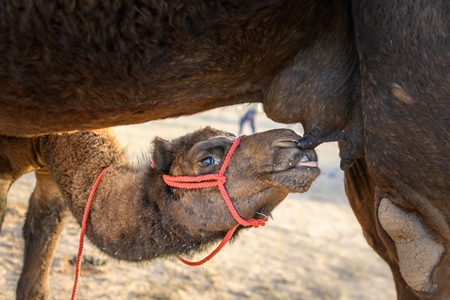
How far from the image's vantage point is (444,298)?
2639mm

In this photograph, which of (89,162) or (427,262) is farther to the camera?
(89,162)

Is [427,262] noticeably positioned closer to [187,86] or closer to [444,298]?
[444,298]

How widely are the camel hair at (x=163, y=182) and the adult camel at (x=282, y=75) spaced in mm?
224

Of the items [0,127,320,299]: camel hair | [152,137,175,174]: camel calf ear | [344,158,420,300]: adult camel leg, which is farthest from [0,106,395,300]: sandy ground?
[152,137,175,174]: camel calf ear

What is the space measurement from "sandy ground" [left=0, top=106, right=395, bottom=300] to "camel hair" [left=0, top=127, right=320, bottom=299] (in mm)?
477

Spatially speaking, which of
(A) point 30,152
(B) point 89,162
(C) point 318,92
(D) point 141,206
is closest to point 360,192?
(C) point 318,92

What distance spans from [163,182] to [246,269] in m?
3.19

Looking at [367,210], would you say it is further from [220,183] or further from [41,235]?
[41,235]

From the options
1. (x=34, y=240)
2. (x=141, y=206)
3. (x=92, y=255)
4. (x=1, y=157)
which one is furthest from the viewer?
(x=92, y=255)

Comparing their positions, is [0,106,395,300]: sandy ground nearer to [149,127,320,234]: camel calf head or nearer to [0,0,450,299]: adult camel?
[149,127,320,234]: camel calf head

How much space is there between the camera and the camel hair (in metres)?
2.67

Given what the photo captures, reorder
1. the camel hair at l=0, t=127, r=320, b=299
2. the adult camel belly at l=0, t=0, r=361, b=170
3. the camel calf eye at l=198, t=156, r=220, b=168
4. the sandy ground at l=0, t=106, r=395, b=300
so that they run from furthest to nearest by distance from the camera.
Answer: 1. the sandy ground at l=0, t=106, r=395, b=300
2. the camel calf eye at l=198, t=156, r=220, b=168
3. the camel hair at l=0, t=127, r=320, b=299
4. the adult camel belly at l=0, t=0, r=361, b=170

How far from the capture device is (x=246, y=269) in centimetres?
595

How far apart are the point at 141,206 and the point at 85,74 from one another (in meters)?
1.03
